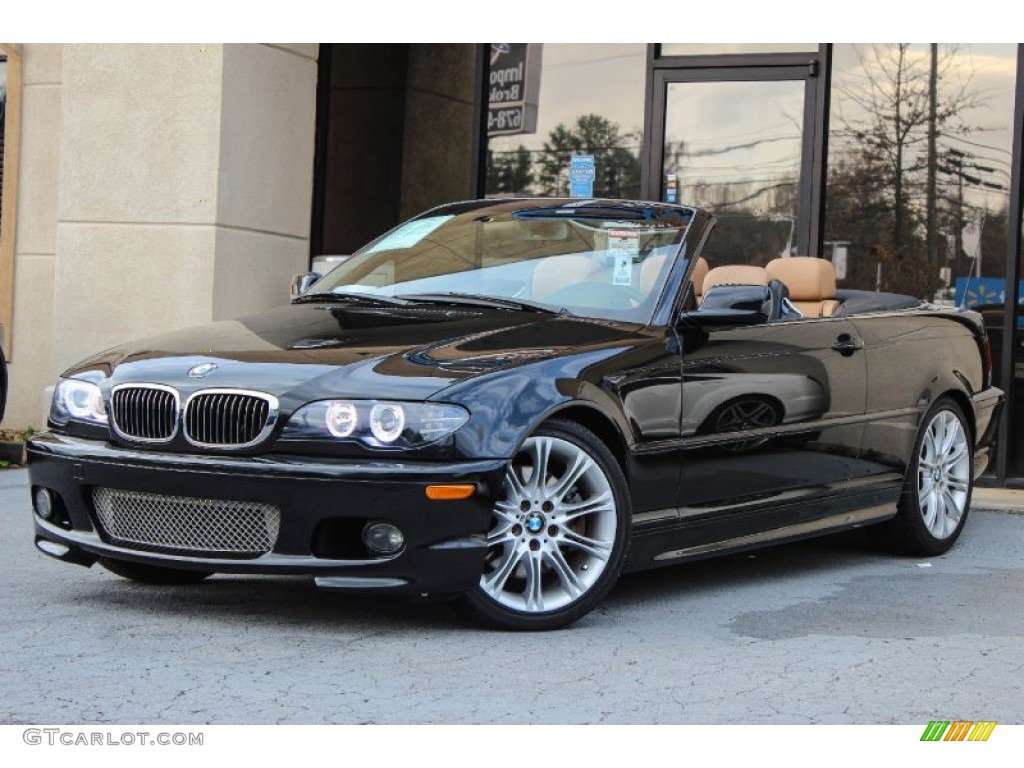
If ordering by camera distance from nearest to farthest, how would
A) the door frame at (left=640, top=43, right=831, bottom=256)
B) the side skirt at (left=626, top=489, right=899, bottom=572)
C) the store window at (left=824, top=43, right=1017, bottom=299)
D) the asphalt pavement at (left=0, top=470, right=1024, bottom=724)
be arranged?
1. the asphalt pavement at (left=0, top=470, right=1024, bottom=724)
2. the side skirt at (left=626, top=489, right=899, bottom=572)
3. the store window at (left=824, top=43, right=1017, bottom=299)
4. the door frame at (left=640, top=43, right=831, bottom=256)

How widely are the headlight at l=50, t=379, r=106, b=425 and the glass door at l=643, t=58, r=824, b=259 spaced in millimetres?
6102

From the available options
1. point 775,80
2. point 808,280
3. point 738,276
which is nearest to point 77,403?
point 738,276

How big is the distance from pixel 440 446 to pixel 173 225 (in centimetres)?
607

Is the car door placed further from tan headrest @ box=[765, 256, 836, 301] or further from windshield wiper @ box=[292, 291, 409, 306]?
windshield wiper @ box=[292, 291, 409, 306]

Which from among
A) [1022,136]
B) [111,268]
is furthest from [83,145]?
[1022,136]

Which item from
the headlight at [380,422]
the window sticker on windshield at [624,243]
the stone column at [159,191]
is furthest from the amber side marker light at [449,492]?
the stone column at [159,191]

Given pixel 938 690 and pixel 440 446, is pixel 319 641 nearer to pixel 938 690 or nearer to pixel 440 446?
pixel 440 446

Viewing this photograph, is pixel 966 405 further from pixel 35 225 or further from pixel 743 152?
pixel 35 225

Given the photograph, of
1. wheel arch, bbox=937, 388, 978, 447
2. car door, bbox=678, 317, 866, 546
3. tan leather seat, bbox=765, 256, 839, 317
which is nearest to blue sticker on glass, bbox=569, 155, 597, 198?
tan leather seat, bbox=765, 256, 839, 317

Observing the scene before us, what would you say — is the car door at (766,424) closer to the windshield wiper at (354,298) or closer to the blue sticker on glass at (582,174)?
the windshield wiper at (354,298)

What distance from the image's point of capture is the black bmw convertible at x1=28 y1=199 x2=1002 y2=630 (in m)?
5.04

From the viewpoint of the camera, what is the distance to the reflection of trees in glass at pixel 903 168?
10445 mm

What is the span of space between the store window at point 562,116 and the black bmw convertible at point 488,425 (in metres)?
4.41

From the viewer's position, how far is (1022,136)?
10336 mm
